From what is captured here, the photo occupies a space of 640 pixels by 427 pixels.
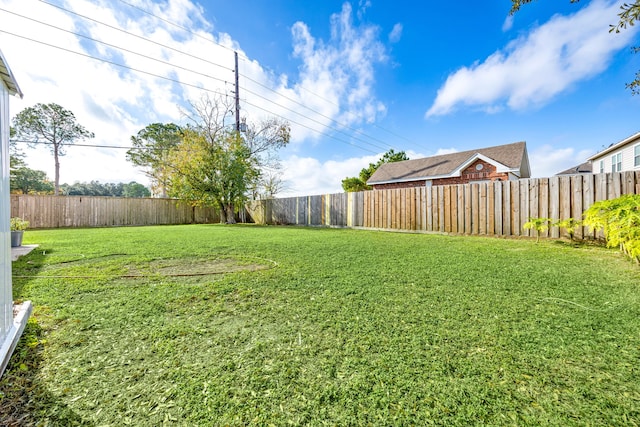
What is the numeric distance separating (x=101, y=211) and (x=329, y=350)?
1511 centimetres

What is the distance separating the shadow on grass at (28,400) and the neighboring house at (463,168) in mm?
15392

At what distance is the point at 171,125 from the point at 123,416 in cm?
2350

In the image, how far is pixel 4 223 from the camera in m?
1.25

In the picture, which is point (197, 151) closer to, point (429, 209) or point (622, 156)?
point (429, 209)

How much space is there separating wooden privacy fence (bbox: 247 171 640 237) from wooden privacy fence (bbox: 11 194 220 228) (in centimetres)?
928

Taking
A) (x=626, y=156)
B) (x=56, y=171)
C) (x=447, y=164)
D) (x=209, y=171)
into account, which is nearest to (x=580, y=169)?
(x=626, y=156)

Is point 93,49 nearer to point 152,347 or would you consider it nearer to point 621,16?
point 152,347

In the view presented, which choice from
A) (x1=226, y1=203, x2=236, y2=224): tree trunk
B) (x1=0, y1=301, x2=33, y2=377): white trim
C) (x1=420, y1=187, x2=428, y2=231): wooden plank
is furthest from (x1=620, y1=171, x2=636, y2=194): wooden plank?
(x1=226, y1=203, x2=236, y2=224): tree trunk

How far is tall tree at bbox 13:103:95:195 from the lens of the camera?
1568 cm

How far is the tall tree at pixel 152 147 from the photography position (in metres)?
19.0

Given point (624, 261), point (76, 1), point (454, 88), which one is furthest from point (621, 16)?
point (76, 1)

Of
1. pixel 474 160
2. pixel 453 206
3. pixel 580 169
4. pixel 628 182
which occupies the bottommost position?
pixel 453 206

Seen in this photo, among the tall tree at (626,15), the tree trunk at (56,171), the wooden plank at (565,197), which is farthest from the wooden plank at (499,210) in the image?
the tree trunk at (56,171)

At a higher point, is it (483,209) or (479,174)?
(479,174)
